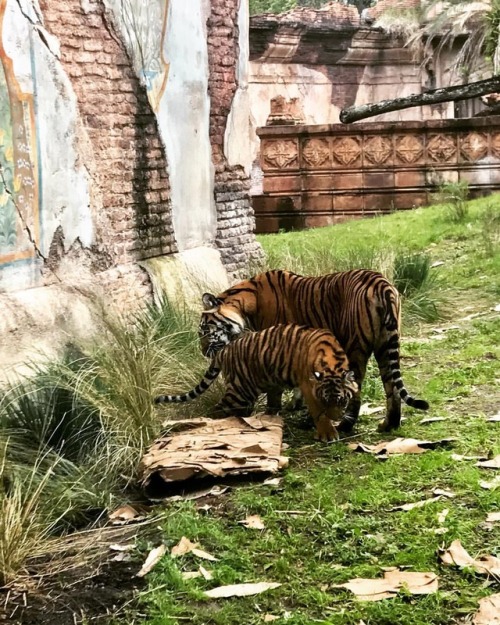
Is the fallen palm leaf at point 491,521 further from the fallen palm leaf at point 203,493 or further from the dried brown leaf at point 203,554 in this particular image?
the fallen palm leaf at point 203,493

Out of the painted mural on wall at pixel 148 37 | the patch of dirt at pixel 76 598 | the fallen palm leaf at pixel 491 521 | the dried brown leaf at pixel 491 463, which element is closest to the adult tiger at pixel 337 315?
the dried brown leaf at pixel 491 463

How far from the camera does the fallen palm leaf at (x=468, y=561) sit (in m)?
3.80

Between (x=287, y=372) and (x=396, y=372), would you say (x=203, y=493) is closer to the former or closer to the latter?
(x=287, y=372)

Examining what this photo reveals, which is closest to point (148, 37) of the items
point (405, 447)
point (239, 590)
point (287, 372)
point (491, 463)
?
point (287, 372)

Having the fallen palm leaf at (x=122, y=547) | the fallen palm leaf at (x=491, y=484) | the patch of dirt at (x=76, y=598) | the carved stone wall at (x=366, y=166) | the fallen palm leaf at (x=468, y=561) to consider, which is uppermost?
the carved stone wall at (x=366, y=166)

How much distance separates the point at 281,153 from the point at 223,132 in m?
7.74

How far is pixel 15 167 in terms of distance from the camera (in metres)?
6.75

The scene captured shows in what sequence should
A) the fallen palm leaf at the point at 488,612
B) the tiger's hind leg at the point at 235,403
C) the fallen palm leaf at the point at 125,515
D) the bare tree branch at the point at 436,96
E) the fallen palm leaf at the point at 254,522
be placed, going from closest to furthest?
the fallen palm leaf at the point at 488,612 < the fallen palm leaf at the point at 254,522 < the fallen palm leaf at the point at 125,515 < the tiger's hind leg at the point at 235,403 < the bare tree branch at the point at 436,96

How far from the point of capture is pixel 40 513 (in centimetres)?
459

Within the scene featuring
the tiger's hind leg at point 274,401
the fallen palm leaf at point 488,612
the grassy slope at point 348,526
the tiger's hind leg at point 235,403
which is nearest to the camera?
the fallen palm leaf at point 488,612

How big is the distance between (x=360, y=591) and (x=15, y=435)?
249 cm

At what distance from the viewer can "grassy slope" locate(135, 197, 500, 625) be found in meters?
3.66

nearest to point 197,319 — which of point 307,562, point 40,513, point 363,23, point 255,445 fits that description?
point 255,445

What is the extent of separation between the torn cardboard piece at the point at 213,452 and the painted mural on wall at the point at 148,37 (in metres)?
4.19
